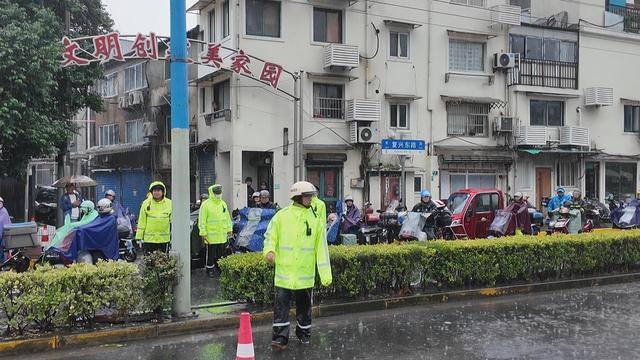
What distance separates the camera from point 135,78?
29375 mm

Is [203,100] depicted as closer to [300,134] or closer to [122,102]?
[300,134]

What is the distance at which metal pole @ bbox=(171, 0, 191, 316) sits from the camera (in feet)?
26.2

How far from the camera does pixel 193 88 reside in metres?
24.9

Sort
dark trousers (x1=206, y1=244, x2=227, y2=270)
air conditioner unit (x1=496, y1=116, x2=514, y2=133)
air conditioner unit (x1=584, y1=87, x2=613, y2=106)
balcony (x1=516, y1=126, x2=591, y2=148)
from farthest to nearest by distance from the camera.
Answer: air conditioner unit (x1=584, y1=87, x2=613, y2=106) → balcony (x1=516, y1=126, x2=591, y2=148) → air conditioner unit (x1=496, y1=116, x2=514, y2=133) → dark trousers (x1=206, y1=244, x2=227, y2=270)

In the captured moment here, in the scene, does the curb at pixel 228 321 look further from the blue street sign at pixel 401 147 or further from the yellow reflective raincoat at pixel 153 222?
the blue street sign at pixel 401 147

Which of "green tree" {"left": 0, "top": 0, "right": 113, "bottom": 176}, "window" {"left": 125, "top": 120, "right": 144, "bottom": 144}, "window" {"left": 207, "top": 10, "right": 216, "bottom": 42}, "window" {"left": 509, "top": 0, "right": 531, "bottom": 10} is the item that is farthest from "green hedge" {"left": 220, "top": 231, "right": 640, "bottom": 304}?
"window" {"left": 125, "top": 120, "right": 144, "bottom": 144}

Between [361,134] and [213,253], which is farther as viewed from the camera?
[361,134]

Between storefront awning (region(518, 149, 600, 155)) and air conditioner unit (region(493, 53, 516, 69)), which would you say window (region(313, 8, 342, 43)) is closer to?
air conditioner unit (region(493, 53, 516, 69))

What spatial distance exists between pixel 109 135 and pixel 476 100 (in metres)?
20.1

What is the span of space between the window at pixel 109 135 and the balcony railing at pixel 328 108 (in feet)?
48.4

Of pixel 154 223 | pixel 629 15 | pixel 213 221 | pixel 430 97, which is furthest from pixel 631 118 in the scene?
pixel 154 223

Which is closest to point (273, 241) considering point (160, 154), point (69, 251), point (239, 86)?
point (69, 251)

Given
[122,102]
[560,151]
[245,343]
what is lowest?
[245,343]

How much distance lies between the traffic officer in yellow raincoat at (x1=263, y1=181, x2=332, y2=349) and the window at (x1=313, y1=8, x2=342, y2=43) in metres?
16.0
